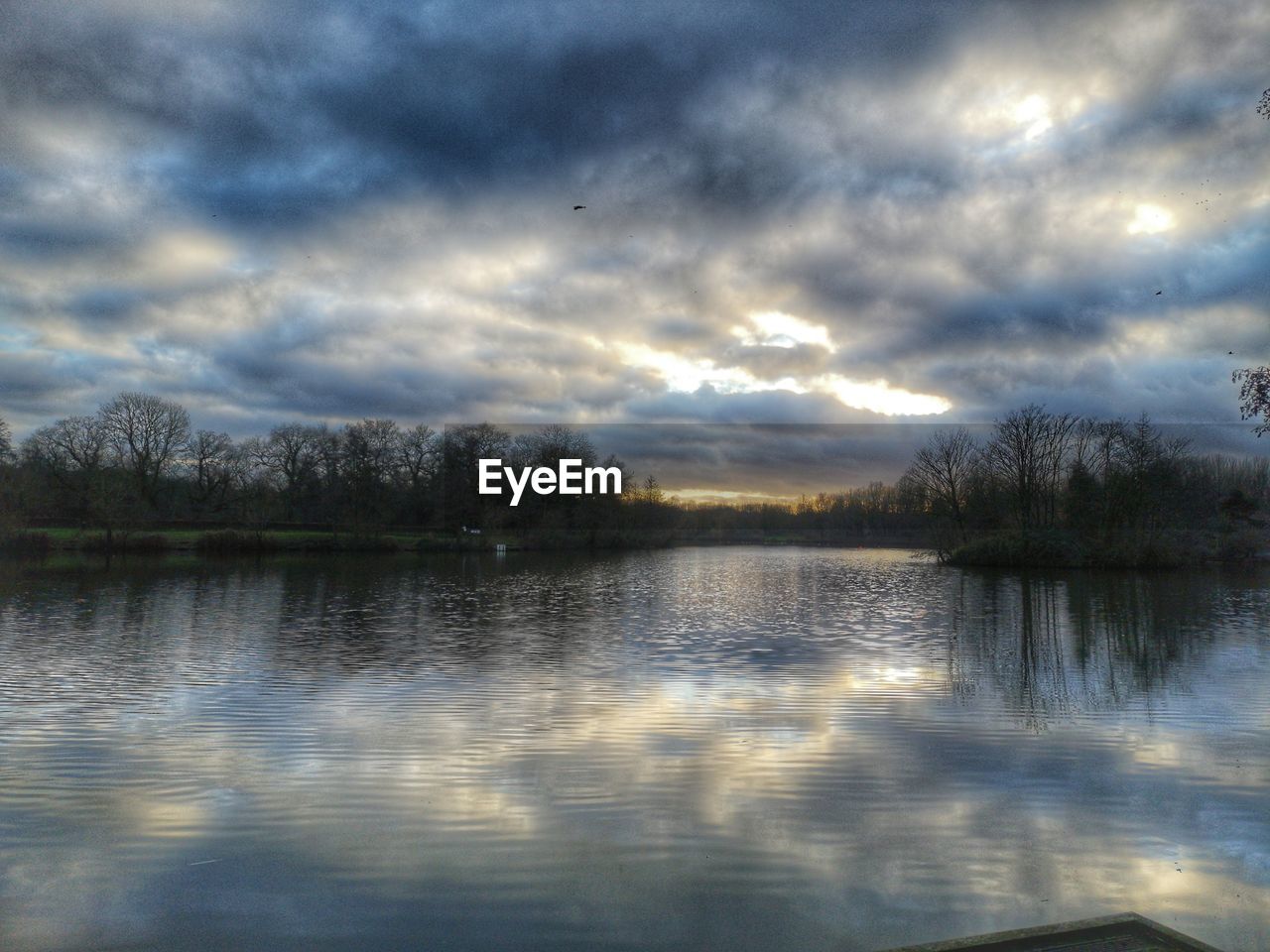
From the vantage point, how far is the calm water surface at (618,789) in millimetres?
4457

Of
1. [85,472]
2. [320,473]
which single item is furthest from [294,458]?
[85,472]

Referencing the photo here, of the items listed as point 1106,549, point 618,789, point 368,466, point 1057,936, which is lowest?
point 618,789

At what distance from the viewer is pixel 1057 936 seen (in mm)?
3834

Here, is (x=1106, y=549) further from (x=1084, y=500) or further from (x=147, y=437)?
(x=147, y=437)

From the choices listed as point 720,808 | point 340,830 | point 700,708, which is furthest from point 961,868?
point 700,708

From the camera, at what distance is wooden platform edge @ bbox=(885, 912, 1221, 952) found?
366 cm

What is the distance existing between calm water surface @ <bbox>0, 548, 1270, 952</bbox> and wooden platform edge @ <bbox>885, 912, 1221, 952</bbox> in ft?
1.56

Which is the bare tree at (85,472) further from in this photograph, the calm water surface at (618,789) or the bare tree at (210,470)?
the calm water surface at (618,789)

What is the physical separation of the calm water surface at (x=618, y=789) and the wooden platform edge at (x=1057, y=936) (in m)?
0.48

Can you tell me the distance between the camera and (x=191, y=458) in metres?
62.8

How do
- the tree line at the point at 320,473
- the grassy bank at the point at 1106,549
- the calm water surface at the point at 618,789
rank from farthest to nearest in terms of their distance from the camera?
1. the tree line at the point at 320,473
2. the grassy bank at the point at 1106,549
3. the calm water surface at the point at 618,789

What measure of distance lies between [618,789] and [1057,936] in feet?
11.4

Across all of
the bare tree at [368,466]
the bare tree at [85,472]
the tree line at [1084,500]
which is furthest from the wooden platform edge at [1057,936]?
the bare tree at [368,466]

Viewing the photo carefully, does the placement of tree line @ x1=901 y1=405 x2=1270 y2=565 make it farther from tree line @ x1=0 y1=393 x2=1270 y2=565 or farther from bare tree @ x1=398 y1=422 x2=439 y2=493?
bare tree @ x1=398 y1=422 x2=439 y2=493
